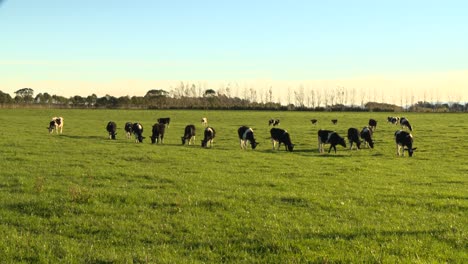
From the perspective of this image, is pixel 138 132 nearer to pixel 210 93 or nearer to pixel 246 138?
pixel 246 138

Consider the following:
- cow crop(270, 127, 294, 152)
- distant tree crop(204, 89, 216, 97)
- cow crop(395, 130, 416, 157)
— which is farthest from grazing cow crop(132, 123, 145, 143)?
distant tree crop(204, 89, 216, 97)

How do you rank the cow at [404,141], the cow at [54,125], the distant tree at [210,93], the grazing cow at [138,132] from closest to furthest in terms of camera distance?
the cow at [404,141]
the grazing cow at [138,132]
the cow at [54,125]
the distant tree at [210,93]

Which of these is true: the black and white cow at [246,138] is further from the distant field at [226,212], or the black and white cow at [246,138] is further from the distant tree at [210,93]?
the distant tree at [210,93]

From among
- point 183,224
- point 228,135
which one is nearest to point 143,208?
point 183,224

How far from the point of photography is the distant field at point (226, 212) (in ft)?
28.2

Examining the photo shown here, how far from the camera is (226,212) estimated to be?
11.8 m

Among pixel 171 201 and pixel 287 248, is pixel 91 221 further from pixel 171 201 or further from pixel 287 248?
pixel 287 248

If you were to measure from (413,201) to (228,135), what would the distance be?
1204 inches

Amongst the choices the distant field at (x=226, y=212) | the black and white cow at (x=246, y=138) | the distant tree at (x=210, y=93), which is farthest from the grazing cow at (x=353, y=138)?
the distant tree at (x=210, y=93)

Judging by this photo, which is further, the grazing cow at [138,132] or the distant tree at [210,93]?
the distant tree at [210,93]

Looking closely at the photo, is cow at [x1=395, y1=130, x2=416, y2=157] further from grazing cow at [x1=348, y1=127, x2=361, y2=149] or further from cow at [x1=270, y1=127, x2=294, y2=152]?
cow at [x1=270, y1=127, x2=294, y2=152]

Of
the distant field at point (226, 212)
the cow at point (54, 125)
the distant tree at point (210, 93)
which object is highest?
the distant tree at point (210, 93)

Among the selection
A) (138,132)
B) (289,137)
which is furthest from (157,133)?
(289,137)

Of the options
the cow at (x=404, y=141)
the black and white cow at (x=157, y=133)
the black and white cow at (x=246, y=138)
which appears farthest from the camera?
the black and white cow at (x=157, y=133)
